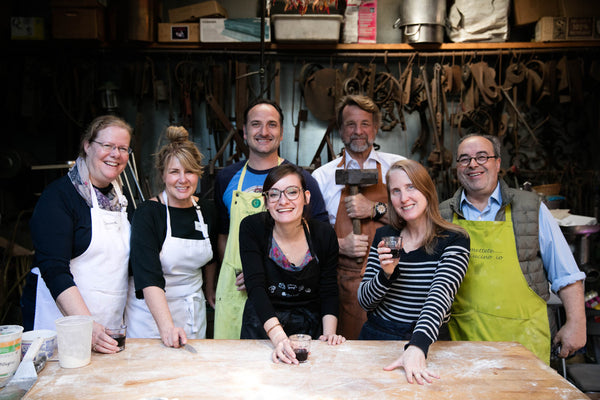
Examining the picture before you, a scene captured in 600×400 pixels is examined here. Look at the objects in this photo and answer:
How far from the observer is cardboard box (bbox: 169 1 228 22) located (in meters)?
5.35

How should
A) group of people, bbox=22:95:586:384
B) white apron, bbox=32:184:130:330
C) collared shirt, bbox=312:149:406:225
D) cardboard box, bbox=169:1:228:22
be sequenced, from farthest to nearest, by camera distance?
cardboard box, bbox=169:1:228:22, collared shirt, bbox=312:149:406:225, white apron, bbox=32:184:130:330, group of people, bbox=22:95:586:384

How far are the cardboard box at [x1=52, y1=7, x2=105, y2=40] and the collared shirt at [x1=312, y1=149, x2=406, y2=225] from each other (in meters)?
3.37

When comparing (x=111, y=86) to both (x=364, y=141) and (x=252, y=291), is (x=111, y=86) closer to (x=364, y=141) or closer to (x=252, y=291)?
(x=364, y=141)

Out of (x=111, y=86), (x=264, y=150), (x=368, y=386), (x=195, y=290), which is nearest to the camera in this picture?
(x=368, y=386)

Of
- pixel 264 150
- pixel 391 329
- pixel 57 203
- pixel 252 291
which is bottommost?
pixel 391 329

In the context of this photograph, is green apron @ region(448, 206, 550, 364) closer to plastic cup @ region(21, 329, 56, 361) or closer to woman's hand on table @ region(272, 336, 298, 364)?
woman's hand on table @ region(272, 336, 298, 364)

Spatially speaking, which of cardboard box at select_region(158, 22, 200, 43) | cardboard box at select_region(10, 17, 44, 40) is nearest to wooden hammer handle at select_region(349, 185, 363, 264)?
cardboard box at select_region(158, 22, 200, 43)

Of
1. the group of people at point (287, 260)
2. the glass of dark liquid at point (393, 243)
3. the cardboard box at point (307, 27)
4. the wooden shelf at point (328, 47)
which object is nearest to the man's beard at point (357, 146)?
the group of people at point (287, 260)

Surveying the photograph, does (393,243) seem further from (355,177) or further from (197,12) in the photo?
(197,12)

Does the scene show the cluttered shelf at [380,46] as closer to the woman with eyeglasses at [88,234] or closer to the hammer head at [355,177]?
the hammer head at [355,177]

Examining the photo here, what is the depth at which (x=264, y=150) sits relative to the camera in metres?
2.89

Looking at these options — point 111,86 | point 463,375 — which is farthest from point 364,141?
point 111,86

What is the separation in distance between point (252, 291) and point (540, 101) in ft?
16.1

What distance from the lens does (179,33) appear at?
540 centimetres
